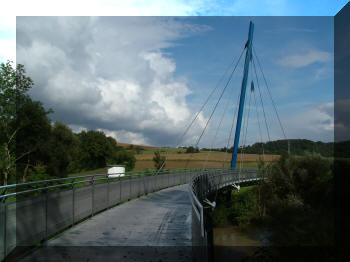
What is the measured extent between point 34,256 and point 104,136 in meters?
83.0

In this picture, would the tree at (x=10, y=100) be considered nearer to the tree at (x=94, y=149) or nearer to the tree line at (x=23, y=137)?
the tree line at (x=23, y=137)

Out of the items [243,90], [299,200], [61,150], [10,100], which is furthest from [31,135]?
[299,200]

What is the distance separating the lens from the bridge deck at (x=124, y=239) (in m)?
6.57

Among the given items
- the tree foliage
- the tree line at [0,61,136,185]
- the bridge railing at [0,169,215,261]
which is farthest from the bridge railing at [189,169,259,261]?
the tree line at [0,61,136,185]

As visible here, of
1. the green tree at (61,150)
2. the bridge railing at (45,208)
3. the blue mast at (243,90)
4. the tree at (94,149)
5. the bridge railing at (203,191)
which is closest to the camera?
the bridge railing at (203,191)

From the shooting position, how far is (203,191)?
19.6m

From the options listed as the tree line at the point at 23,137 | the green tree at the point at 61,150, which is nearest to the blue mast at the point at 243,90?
the tree line at the point at 23,137

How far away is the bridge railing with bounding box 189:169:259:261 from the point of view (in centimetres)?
518

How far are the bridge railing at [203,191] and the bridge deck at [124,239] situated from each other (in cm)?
67

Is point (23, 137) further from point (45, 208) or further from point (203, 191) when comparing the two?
point (45, 208)

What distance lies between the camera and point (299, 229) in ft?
54.4

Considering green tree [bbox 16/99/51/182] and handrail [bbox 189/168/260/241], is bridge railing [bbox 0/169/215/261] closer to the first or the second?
handrail [bbox 189/168/260/241]

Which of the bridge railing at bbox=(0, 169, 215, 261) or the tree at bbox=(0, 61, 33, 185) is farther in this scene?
the tree at bbox=(0, 61, 33, 185)

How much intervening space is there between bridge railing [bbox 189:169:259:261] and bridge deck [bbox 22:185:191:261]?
0.67m
